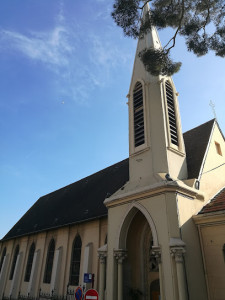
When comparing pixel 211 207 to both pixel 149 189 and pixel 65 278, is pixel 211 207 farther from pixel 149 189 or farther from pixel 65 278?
pixel 65 278

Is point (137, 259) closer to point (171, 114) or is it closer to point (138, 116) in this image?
point (138, 116)

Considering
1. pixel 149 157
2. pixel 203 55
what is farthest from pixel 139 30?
pixel 149 157

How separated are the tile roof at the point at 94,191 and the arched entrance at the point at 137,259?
238 centimetres

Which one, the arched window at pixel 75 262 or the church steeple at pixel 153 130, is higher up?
the church steeple at pixel 153 130

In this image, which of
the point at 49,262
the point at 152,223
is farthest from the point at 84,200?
the point at 152,223

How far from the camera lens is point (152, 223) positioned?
10.5 m

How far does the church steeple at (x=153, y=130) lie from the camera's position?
12289 millimetres

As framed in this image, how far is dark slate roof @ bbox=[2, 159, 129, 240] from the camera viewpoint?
1853 cm

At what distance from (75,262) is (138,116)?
423 inches

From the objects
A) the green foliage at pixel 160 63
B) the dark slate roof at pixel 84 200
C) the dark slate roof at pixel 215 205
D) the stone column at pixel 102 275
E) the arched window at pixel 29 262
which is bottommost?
the stone column at pixel 102 275

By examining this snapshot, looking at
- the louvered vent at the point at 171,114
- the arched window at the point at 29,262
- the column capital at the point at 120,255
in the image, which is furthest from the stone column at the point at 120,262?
the arched window at the point at 29,262

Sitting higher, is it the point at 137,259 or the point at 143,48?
the point at 143,48

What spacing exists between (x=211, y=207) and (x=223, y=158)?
4.61 meters

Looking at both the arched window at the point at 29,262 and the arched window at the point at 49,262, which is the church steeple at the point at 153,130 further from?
the arched window at the point at 29,262
